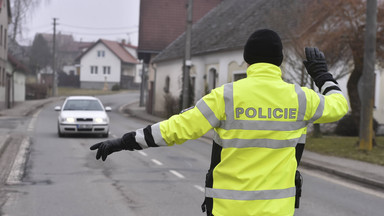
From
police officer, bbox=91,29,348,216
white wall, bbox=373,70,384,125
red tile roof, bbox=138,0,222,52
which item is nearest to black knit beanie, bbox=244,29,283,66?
police officer, bbox=91,29,348,216

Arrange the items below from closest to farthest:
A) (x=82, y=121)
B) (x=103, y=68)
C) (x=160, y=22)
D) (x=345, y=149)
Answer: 1. (x=345, y=149)
2. (x=82, y=121)
3. (x=160, y=22)
4. (x=103, y=68)

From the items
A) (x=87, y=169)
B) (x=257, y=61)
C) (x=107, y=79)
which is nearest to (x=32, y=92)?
(x=107, y=79)

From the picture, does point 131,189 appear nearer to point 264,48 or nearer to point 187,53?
point 264,48

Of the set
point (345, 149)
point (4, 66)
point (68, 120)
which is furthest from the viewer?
point (4, 66)

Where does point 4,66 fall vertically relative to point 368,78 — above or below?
above

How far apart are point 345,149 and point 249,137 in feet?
42.5

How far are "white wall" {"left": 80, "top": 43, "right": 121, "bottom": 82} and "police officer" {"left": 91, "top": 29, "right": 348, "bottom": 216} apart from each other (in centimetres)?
8433

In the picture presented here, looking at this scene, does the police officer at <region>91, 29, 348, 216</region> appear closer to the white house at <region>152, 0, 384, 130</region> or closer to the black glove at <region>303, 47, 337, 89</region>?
the black glove at <region>303, 47, 337, 89</region>

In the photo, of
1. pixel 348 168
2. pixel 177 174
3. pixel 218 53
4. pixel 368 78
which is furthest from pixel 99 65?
pixel 177 174

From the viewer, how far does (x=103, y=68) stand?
86812 millimetres

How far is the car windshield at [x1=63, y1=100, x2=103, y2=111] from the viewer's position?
19.2m

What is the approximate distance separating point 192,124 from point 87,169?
828 cm

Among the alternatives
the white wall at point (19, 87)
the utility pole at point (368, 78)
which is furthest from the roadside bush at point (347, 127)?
the white wall at point (19, 87)

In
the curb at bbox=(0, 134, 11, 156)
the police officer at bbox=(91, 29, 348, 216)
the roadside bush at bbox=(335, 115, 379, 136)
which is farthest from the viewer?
the roadside bush at bbox=(335, 115, 379, 136)
